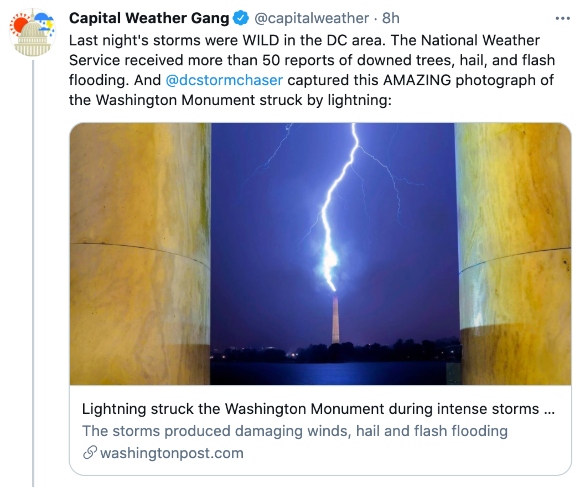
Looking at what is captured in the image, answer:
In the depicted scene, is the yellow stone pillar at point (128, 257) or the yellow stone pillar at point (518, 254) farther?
the yellow stone pillar at point (518, 254)
